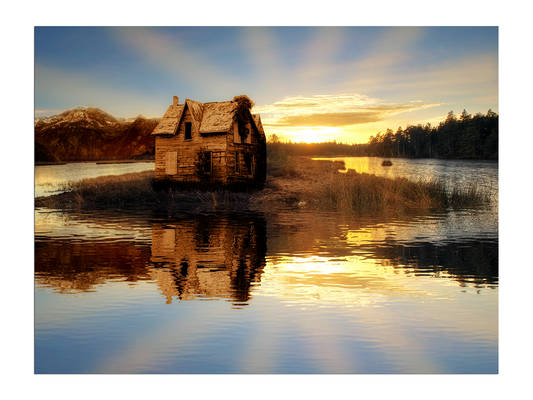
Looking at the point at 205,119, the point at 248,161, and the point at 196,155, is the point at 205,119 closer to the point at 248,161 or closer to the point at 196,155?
the point at 196,155

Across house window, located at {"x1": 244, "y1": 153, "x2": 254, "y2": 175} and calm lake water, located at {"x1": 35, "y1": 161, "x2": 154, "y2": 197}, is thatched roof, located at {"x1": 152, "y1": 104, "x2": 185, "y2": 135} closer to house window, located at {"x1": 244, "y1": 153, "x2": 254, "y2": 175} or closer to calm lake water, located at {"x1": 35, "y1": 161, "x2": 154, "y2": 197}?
house window, located at {"x1": 244, "y1": 153, "x2": 254, "y2": 175}

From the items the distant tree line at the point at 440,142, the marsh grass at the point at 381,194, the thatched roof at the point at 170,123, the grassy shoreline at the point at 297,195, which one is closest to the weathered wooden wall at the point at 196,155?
the thatched roof at the point at 170,123

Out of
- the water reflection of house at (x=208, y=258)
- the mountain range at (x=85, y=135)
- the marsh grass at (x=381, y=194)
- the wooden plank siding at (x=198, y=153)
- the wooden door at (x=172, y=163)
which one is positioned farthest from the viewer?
the wooden door at (x=172, y=163)

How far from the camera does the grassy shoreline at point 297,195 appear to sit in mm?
16438

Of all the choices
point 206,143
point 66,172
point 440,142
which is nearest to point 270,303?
point 440,142

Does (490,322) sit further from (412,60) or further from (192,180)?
(192,180)

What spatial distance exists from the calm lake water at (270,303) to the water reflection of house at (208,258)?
40 mm

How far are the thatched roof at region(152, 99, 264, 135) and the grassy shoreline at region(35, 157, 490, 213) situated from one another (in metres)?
2.29

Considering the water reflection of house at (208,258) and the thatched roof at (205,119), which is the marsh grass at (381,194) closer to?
the thatched roof at (205,119)

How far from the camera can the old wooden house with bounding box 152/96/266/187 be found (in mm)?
21011

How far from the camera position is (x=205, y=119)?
21875 mm
